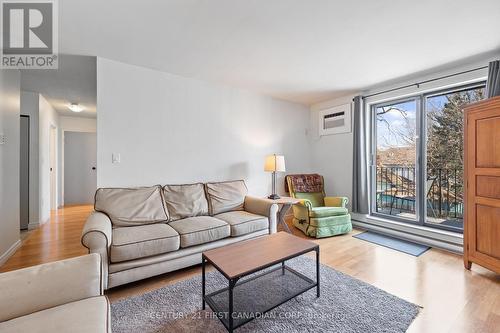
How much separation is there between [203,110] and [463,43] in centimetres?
311

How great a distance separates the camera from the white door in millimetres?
5816

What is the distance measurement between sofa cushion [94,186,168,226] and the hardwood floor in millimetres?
631

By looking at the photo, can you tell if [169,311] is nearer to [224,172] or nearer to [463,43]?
[224,172]

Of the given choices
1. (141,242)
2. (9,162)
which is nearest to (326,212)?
(141,242)

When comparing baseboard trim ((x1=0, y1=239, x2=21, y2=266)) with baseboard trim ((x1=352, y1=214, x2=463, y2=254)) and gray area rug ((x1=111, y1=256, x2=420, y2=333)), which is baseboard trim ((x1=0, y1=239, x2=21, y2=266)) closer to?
gray area rug ((x1=111, y1=256, x2=420, y2=333))

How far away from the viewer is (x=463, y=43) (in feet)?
7.38

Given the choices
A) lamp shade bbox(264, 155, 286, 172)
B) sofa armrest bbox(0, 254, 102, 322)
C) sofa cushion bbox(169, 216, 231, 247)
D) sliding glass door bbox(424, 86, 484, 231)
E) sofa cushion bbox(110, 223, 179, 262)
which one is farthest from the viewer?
lamp shade bbox(264, 155, 286, 172)

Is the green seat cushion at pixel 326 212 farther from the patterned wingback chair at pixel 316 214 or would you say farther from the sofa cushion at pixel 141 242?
the sofa cushion at pixel 141 242

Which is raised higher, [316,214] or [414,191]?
[414,191]

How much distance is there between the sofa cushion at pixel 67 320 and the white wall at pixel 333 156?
3.90m

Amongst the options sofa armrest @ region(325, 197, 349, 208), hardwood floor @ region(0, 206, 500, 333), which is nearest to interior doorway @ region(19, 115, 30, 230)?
hardwood floor @ region(0, 206, 500, 333)

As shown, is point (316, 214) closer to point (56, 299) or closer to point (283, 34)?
point (283, 34)

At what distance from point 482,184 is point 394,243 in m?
1.29

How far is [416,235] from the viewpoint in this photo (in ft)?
10.3
